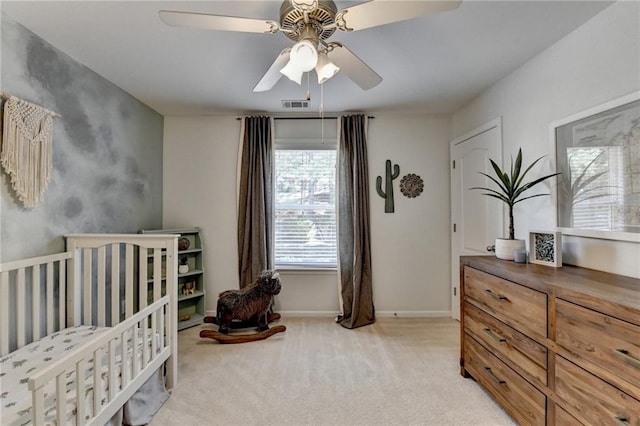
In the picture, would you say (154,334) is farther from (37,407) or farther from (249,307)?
(249,307)

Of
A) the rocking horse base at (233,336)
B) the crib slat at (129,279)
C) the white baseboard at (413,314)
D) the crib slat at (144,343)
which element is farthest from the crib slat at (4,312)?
the white baseboard at (413,314)

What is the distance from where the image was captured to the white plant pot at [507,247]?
193cm

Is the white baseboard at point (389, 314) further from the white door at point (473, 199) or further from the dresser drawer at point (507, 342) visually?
the dresser drawer at point (507, 342)

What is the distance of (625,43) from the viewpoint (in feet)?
4.89

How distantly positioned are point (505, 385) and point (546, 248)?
0.85 meters

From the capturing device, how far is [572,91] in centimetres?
179

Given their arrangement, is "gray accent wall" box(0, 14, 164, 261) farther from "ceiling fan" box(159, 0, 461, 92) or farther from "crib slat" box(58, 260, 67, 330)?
"ceiling fan" box(159, 0, 461, 92)

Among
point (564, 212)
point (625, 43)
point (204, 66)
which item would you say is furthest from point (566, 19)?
point (204, 66)

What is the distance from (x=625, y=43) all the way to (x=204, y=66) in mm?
2568

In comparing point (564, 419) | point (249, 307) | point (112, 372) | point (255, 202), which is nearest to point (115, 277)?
point (112, 372)

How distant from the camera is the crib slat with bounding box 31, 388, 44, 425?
3.16 ft

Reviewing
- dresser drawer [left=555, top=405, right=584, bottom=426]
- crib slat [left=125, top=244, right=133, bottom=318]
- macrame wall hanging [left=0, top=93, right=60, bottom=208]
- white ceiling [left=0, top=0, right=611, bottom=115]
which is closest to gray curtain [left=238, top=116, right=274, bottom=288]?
white ceiling [left=0, top=0, right=611, bottom=115]

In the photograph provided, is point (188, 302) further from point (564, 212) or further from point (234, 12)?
point (564, 212)

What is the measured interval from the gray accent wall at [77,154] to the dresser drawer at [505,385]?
297cm
